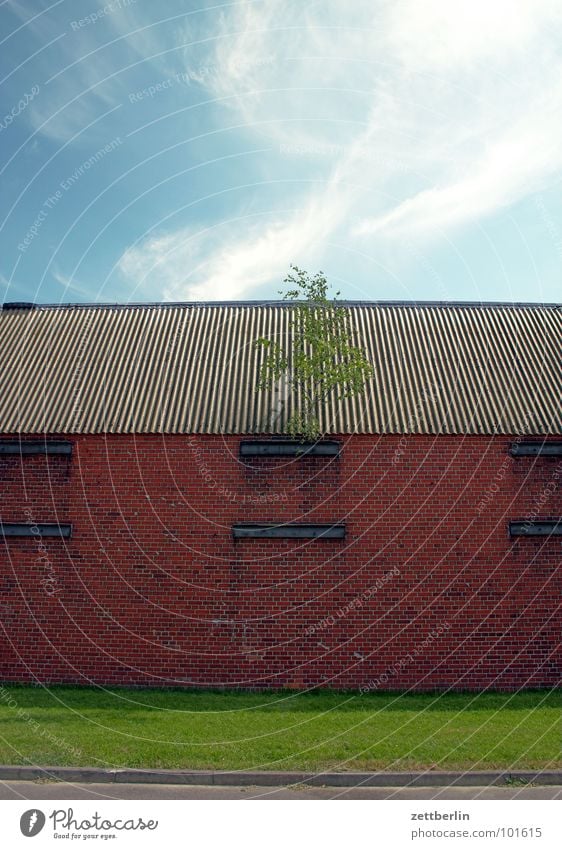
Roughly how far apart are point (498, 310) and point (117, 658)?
13354 mm

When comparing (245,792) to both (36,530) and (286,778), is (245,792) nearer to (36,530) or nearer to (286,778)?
(286,778)

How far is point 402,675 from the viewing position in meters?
13.5

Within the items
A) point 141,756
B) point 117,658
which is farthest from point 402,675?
point 141,756

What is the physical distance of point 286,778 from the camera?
26.1 feet

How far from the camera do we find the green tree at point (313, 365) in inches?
586

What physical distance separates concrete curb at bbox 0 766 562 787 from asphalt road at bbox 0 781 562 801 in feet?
0.29

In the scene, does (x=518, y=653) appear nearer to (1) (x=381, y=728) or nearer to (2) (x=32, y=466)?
(1) (x=381, y=728)

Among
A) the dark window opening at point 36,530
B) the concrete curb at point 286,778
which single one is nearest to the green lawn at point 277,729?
the concrete curb at point 286,778

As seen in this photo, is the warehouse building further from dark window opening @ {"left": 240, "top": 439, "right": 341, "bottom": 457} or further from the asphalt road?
the asphalt road
